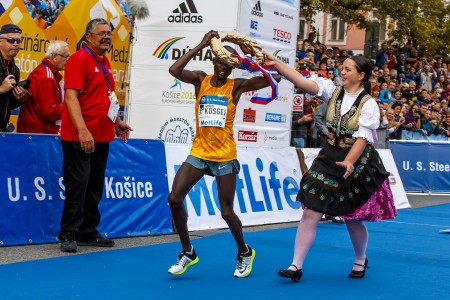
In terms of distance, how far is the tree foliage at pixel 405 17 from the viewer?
95.2 feet

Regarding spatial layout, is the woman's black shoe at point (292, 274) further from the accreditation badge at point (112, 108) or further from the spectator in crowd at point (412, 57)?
the spectator in crowd at point (412, 57)

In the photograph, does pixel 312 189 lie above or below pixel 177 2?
below

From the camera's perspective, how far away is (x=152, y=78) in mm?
14430

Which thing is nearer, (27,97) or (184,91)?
(27,97)

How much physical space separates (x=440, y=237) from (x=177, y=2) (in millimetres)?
6085

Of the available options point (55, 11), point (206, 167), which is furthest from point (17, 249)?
point (55, 11)

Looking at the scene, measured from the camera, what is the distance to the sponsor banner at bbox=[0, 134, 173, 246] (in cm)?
831

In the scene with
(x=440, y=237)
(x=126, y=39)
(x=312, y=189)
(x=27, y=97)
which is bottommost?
(x=440, y=237)

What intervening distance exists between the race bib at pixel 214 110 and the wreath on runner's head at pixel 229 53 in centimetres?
34

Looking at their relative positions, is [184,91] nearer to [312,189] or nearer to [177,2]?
[177,2]

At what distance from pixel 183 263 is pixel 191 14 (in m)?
7.73

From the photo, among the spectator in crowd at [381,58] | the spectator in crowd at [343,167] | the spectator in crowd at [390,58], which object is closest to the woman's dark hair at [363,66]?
the spectator in crowd at [343,167]

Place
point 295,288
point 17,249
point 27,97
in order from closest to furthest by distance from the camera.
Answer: point 295,288, point 17,249, point 27,97

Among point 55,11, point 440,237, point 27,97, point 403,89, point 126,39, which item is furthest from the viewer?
point 403,89
